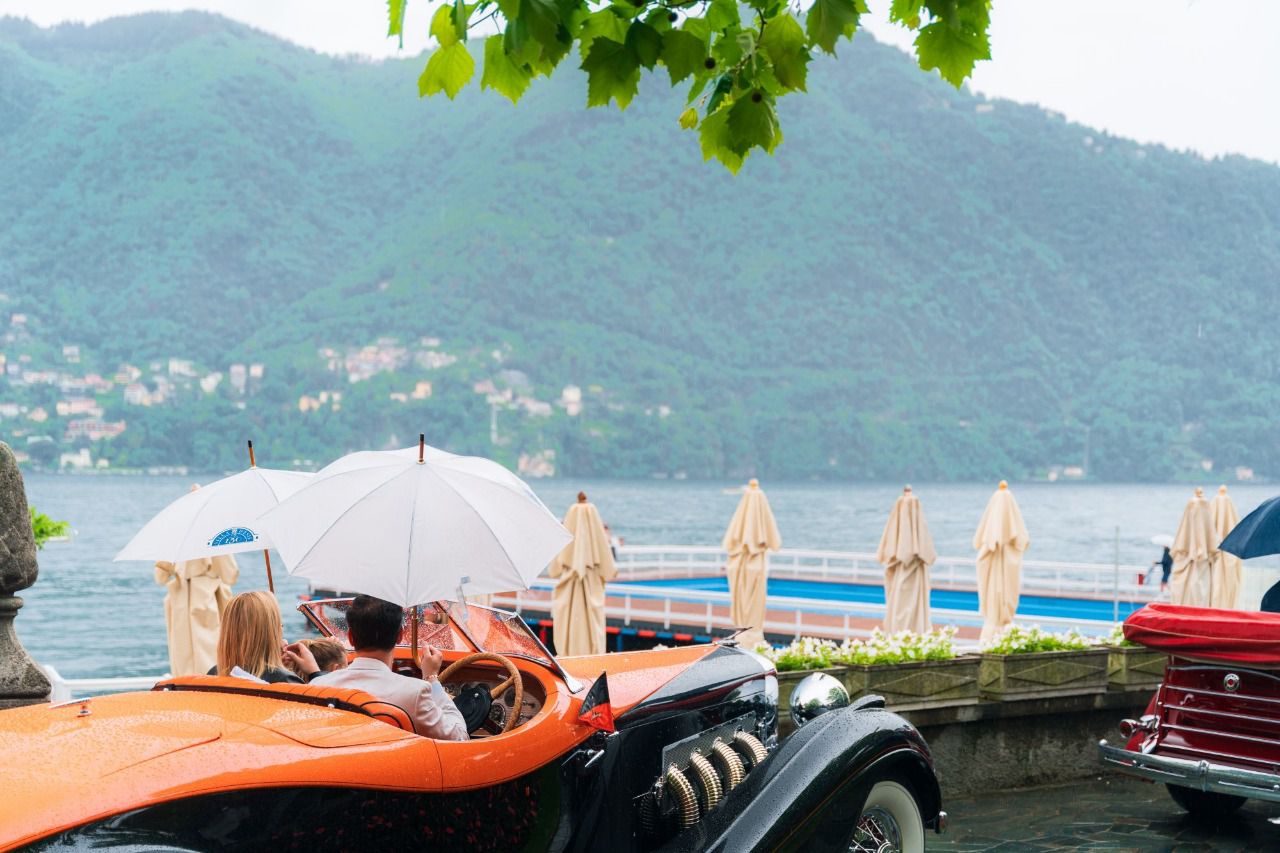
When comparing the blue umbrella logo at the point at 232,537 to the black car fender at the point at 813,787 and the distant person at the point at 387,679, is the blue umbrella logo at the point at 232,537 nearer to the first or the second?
the distant person at the point at 387,679

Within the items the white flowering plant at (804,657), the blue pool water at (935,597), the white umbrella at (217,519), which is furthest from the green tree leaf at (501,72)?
the blue pool water at (935,597)

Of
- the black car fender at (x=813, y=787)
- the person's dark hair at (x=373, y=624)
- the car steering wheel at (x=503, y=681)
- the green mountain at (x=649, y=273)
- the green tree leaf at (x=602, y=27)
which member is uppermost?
the green mountain at (x=649, y=273)

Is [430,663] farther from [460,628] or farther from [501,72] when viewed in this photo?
[501,72]

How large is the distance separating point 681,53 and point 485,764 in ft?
7.46

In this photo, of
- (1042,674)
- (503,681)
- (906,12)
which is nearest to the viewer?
(906,12)

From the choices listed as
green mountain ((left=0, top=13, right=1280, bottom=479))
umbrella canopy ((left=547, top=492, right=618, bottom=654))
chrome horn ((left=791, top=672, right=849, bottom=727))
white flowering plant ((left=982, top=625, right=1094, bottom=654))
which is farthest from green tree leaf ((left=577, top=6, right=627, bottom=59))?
green mountain ((left=0, top=13, right=1280, bottom=479))

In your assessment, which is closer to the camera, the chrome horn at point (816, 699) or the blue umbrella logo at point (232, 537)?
the blue umbrella logo at point (232, 537)

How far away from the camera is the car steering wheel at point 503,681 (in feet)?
14.6

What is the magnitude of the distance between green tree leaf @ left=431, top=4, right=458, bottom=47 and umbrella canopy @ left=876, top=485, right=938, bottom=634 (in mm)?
12032

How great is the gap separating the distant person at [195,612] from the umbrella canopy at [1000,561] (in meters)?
8.97

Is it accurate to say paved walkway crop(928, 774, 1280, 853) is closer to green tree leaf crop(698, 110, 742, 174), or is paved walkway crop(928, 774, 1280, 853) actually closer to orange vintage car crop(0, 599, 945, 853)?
orange vintage car crop(0, 599, 945, 853)

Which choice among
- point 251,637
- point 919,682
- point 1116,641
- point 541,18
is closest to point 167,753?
point 251,637

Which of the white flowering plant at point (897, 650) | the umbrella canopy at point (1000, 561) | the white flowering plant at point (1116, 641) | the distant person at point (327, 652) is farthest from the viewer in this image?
the umbrella canopy at point (1000, 561)

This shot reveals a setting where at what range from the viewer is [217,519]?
589 cm
